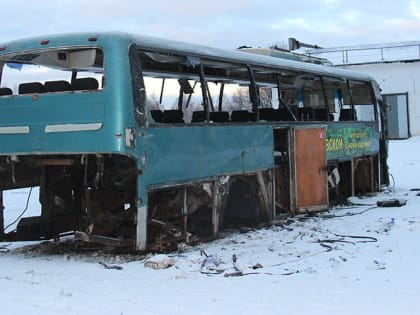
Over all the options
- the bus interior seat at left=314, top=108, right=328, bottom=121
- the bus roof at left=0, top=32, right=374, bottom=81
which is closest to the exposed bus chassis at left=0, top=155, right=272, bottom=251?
the bus roof at left=0, top=32, right=374, bottom=81

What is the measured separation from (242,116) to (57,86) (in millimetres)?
3294

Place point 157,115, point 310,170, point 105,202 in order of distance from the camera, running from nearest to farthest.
Result: point 105,202 → point 157,115 → point 310,170

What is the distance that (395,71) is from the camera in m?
32.4

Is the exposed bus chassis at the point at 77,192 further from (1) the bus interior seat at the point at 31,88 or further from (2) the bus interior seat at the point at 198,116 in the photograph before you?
(2) the bus interior seat at the point at 198,116

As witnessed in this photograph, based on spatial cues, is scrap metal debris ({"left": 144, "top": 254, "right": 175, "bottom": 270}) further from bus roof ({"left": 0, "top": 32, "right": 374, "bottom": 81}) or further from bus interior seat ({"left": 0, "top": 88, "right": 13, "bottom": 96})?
bus interior seat ({"left": 0, "top": 88, "right": 13, "bottom": 96})

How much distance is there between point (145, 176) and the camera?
754 cm

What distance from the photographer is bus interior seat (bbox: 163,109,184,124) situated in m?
8.48

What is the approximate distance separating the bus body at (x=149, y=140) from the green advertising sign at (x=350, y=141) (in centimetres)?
99

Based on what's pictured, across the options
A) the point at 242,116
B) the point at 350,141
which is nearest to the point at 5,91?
the point at 242,116

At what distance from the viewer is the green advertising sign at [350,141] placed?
40.5 ft

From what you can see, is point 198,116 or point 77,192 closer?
point 77,192

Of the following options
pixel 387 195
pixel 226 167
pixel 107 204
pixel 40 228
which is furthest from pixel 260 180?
pixel 387 195

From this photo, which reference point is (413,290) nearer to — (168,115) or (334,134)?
(168,115)

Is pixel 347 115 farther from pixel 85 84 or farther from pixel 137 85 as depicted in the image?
pixel 85 84
